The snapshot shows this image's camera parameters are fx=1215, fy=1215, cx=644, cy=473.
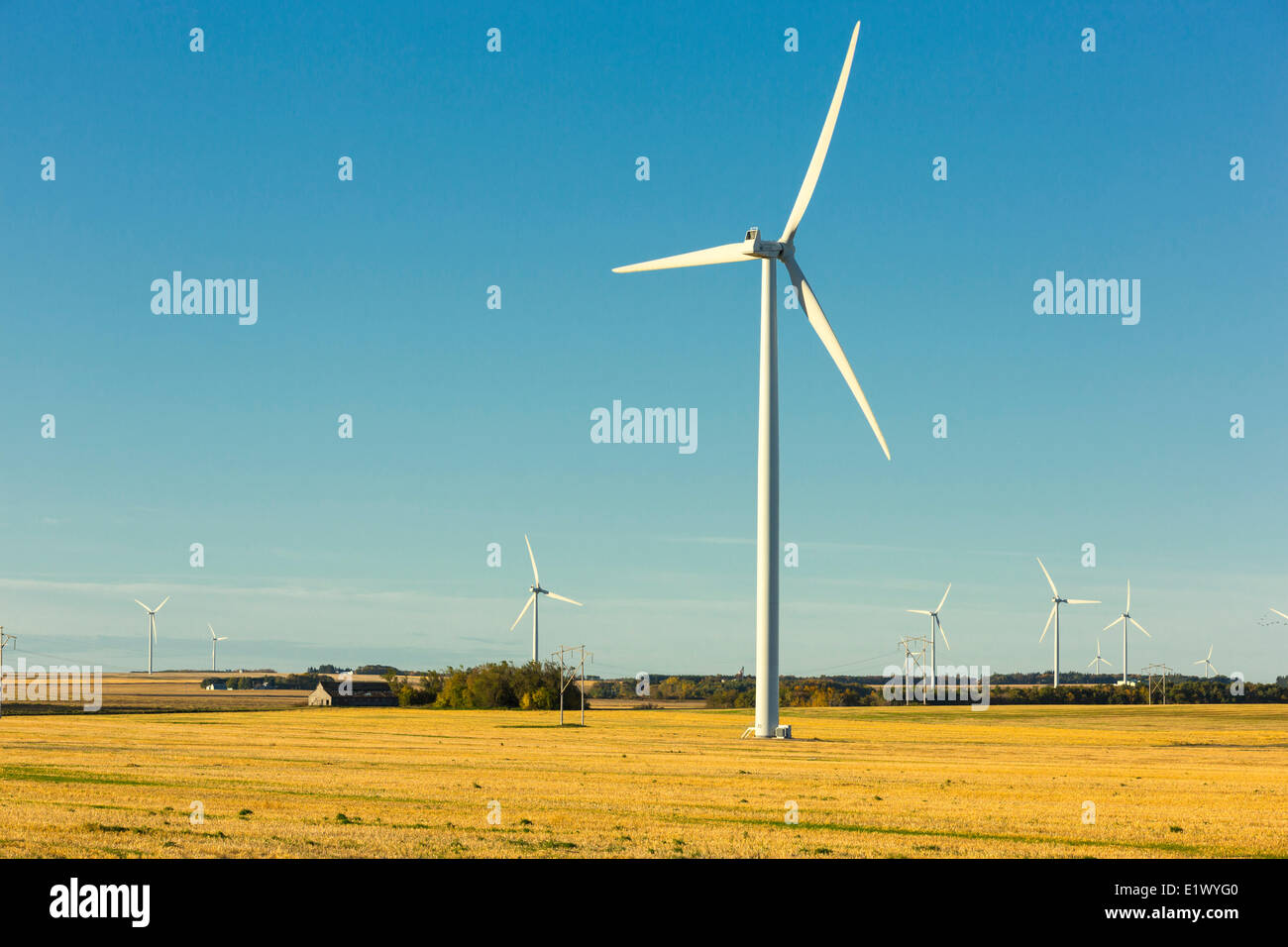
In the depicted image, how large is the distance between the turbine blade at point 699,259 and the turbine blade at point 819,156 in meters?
3.42

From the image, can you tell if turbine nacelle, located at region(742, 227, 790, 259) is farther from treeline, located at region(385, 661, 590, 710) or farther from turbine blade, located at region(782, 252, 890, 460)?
treeline, located at region(385, 661, 590, 710)

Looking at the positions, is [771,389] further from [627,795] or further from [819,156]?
[627,795]

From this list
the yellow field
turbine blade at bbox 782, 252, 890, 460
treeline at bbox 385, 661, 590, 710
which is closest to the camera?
the yellow field

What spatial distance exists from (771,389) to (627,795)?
1813 inches

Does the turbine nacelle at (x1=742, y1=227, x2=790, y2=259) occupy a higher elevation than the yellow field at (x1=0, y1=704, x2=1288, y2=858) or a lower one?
higher

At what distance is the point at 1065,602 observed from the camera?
195250 millimetres

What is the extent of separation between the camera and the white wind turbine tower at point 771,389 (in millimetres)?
83375

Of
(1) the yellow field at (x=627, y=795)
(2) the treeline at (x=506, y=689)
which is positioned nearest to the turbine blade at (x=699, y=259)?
(1) the yellow field at (x=627, y=795)

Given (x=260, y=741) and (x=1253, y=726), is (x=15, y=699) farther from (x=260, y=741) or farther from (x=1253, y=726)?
(x=1253, y=726)

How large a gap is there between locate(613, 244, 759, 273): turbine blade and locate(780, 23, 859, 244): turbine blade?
3.42m

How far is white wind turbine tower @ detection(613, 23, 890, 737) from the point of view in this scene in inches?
3282

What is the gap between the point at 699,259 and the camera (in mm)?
92500

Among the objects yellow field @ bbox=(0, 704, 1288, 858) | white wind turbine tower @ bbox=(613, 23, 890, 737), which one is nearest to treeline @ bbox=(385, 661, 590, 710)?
yellow field @ bbox=(0, 704, 1288, 858)
